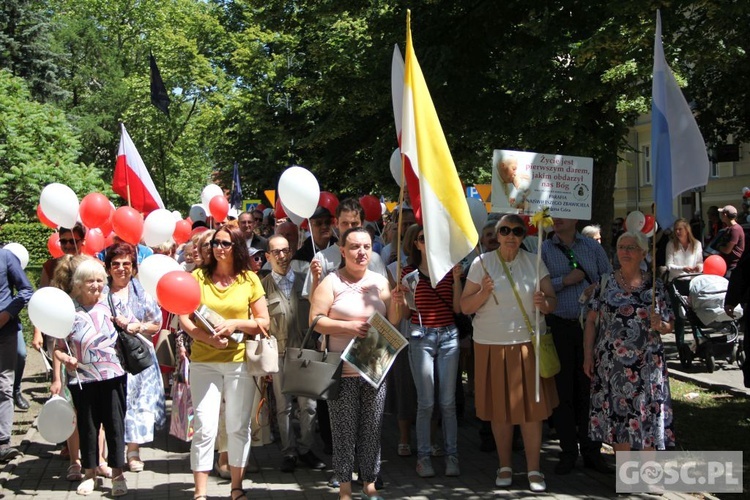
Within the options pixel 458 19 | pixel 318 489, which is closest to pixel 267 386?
pixel 318 489

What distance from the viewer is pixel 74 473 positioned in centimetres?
708

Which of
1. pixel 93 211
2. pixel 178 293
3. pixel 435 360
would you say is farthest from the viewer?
pixel 93 211

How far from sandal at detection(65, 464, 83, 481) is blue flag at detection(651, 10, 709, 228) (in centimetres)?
485

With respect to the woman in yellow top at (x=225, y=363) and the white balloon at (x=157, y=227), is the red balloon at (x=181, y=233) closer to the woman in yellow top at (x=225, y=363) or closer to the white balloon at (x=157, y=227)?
the white balloon at (x=157, y=227)

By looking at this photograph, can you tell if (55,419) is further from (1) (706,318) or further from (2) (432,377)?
(1) (706,318)

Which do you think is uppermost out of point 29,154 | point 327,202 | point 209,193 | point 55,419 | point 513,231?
point 29,154

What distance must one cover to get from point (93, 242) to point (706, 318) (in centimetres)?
714

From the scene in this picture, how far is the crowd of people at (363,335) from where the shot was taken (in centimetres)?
616

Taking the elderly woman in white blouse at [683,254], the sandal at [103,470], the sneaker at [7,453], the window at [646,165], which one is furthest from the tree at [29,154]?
the window at [646,165]

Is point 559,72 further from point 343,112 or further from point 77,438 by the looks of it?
point 77,438

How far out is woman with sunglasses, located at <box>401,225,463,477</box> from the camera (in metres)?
7.02

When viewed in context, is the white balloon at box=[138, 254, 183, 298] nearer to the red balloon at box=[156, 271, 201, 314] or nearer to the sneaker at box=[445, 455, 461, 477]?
the red balloon at box=[156, 271, 201, 314]

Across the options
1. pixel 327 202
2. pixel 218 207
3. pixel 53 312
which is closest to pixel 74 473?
pixel 53 312

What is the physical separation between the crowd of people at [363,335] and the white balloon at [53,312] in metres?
0.27
